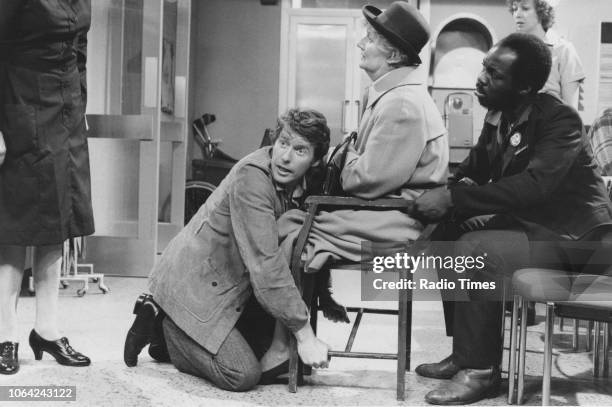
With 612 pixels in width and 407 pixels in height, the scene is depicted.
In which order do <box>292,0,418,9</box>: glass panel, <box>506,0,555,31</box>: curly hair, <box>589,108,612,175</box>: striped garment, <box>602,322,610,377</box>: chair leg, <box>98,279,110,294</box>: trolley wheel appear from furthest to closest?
1. <box>292,0,418,9</box>: glass panel
2. <box>98,279,110,294</box>: trolley wheel
3. <box>506,0,555,31</box>: curly hair
4. <box>589,108,612,175</box>: striped garment
5. <box>602,322,610,377</box>: chair leg

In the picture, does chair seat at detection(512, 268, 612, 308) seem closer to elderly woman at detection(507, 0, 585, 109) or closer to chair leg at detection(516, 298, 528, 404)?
chair leg at detection(516, 298, 528, 404)

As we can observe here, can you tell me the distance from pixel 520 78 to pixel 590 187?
375 millimetres

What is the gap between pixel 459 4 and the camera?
6836 millimetres

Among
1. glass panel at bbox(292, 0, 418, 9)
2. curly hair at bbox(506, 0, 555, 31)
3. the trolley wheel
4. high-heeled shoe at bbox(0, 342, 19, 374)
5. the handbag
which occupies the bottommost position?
the trolley wheel

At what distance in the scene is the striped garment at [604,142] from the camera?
2.96 meters

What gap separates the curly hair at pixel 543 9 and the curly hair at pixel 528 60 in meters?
1.06

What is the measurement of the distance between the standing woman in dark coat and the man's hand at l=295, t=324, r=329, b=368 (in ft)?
2.41

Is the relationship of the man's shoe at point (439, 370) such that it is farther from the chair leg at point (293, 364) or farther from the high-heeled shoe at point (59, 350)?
Answer: the high-heeled shoe at point (59, 350)

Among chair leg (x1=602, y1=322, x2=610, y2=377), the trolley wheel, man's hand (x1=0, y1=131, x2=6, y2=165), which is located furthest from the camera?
the trolley wheel

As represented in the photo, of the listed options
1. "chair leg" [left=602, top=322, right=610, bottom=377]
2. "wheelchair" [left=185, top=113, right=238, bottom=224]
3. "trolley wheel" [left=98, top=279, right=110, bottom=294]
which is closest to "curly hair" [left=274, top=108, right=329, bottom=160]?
"chair leg" [left=602, top=322, right=610, bottom=377]

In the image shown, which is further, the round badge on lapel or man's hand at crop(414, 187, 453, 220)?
the round badge on lapel

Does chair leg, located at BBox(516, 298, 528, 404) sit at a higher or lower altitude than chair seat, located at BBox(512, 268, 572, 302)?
lower

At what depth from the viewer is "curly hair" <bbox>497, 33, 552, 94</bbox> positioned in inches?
82.6

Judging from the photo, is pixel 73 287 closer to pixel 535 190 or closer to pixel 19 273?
pixel 19 273
